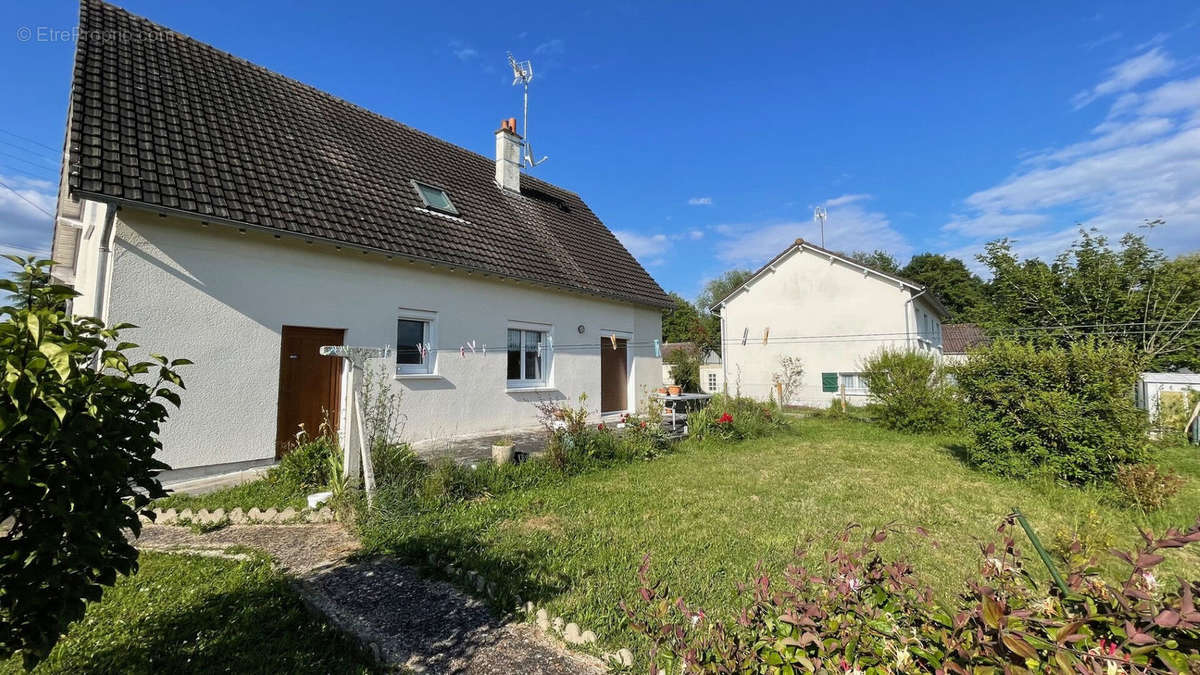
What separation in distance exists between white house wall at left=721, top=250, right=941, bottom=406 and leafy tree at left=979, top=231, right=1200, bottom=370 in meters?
3.68

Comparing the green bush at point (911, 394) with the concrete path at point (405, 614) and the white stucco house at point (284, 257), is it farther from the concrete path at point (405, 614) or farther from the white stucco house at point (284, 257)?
the concrete path at point (405, 614)


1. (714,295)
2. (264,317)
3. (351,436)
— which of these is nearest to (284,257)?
(264,317)

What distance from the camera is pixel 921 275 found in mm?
46969

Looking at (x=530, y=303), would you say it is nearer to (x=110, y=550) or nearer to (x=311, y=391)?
(x=311, y=391)

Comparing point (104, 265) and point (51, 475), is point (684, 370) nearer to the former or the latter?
point (104, 265)

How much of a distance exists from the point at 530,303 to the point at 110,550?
8.92 m

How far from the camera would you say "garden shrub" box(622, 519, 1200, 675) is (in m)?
1.08

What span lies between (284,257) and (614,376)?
8.06 meters

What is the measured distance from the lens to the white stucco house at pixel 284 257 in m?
6.10

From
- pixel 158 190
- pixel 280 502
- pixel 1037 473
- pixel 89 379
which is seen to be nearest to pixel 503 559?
pixel 89 379

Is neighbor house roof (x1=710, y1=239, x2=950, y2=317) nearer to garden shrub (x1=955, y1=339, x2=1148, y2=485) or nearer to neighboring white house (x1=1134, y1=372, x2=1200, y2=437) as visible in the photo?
neighboring white house (x1=1134, y1=372, x2=1200, y2=437)

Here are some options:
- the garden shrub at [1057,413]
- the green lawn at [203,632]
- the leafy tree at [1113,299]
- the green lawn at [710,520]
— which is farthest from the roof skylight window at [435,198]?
the leafy tree at [1113,299]

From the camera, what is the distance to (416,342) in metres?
8.69

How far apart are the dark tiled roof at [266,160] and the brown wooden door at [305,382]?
5.14 ft
